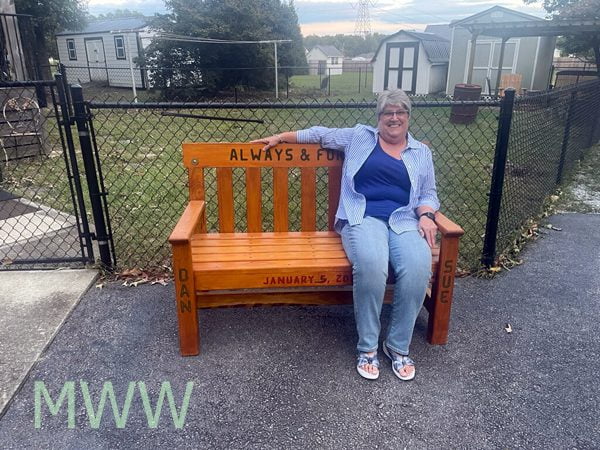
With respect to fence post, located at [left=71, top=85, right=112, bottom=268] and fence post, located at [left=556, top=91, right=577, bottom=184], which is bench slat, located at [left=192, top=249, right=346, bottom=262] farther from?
fence post, located at [left=556, top=91, right=577, bottom=184]

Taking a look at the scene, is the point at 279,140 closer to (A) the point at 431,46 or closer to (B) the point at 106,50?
(A) the point at 431,46

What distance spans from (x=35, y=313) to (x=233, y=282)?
55.7 inches

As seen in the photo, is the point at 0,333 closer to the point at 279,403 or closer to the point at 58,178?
the point at 279,403

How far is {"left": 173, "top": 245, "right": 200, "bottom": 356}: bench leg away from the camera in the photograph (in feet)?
8.18

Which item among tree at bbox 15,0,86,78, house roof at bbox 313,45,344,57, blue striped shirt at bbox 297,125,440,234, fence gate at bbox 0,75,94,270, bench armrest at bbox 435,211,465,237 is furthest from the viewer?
house roof at bbox 313,45,344,57

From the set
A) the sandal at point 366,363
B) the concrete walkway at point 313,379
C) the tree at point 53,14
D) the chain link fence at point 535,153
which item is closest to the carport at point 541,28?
the chain link fence at point 535,153

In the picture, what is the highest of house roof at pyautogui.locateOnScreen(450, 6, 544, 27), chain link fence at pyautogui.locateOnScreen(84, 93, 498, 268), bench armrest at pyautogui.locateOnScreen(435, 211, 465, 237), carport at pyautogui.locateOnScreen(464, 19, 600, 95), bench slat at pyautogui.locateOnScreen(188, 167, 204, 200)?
house roof at pyautogui.locateOnScreen(450, 6, 544, 27)

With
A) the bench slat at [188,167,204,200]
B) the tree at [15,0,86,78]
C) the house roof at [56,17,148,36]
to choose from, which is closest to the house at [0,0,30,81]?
the bench slat at [188,167,204,200]

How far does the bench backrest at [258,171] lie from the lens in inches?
118

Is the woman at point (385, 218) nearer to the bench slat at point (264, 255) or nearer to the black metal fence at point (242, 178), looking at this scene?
the bench slat at point (264, 255)

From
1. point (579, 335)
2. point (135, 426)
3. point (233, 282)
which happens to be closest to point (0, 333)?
point (135, 426)

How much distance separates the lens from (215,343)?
286 cm

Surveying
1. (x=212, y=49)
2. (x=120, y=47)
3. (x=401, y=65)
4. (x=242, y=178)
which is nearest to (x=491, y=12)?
(x=401, y=65)

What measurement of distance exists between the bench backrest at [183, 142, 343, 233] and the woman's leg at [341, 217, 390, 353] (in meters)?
0.56
